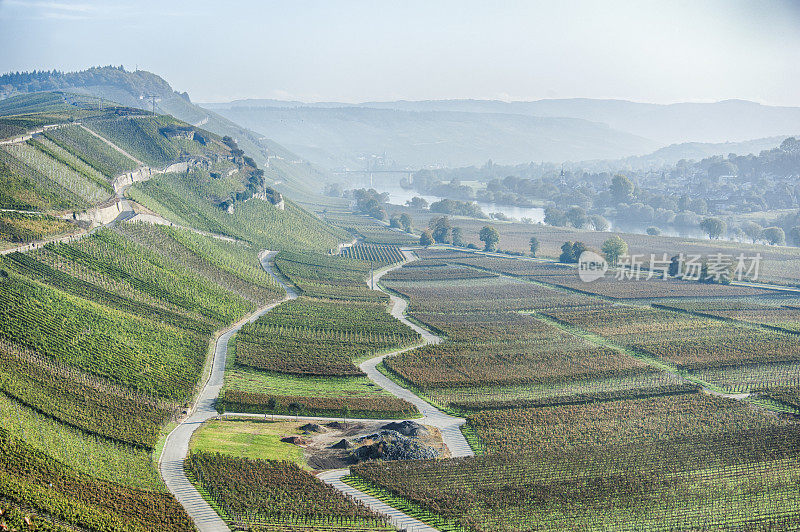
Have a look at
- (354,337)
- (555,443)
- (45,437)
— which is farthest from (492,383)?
(45,437)

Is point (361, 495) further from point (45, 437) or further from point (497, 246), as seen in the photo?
point (497, 246)

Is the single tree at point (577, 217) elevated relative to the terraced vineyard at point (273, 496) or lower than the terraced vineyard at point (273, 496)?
elevated

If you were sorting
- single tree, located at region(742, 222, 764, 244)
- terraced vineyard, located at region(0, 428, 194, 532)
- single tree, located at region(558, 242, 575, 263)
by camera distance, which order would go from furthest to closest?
single tree, located at region(742, 222, 764, 244), single tree, located at region(558, 242, 575, 263), terraced vineyard, located at region(0, 428, 194, 532)

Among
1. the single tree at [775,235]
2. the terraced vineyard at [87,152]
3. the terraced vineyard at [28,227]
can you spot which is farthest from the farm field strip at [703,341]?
the single tree at [775,235]

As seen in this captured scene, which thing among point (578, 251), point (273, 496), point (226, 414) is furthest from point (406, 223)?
point (273, 496)

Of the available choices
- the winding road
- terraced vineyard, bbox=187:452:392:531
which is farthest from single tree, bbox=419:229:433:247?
terraced vineyard, bbox=187:452:392:531

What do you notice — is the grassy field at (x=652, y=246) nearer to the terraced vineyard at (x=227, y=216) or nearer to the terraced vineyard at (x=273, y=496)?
the terraced vineyard at (x=227, y=216)

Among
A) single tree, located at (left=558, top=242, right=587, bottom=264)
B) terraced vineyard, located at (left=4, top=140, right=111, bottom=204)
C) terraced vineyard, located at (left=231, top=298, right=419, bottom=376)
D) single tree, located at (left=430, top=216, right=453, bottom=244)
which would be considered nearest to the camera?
terraced vineyard, located at (left=231, top=298, right=419, bottom=376)

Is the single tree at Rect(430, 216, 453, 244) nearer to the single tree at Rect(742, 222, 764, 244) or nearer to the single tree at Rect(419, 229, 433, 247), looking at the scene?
the single tree at Rect(419, 229, 433, 247)
